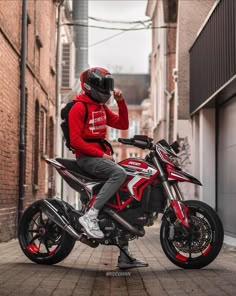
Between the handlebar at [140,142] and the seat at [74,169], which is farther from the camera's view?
the seat at [74,169]

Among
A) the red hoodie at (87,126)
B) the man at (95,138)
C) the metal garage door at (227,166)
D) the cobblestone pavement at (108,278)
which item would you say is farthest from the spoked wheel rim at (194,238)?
the metal garage door at (227,166)

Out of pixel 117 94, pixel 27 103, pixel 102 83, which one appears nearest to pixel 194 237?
pixel 117 94

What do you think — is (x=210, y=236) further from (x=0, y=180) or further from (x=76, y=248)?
(x=0, y=180)

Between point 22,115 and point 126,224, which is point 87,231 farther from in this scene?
point 22,115

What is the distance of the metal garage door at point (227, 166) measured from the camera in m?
12.6

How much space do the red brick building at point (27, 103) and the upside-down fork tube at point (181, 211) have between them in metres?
5.44

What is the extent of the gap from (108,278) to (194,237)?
0.96 m

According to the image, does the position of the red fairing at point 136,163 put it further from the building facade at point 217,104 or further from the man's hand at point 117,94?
the building facade at point 217,104

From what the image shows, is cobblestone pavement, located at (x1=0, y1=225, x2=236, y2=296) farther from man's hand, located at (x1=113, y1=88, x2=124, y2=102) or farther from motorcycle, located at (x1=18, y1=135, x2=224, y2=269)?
man's hand, located at (x1=113, y1=88, x2=124, y2=102)

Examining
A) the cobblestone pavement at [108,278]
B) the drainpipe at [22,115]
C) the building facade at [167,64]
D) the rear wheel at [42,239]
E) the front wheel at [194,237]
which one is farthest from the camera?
the building facade at [167,64]

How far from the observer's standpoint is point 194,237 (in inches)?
274

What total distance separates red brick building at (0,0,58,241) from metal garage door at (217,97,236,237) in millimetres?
3920

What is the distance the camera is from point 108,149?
7512 millimetres

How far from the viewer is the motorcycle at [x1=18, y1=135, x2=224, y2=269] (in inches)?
273
